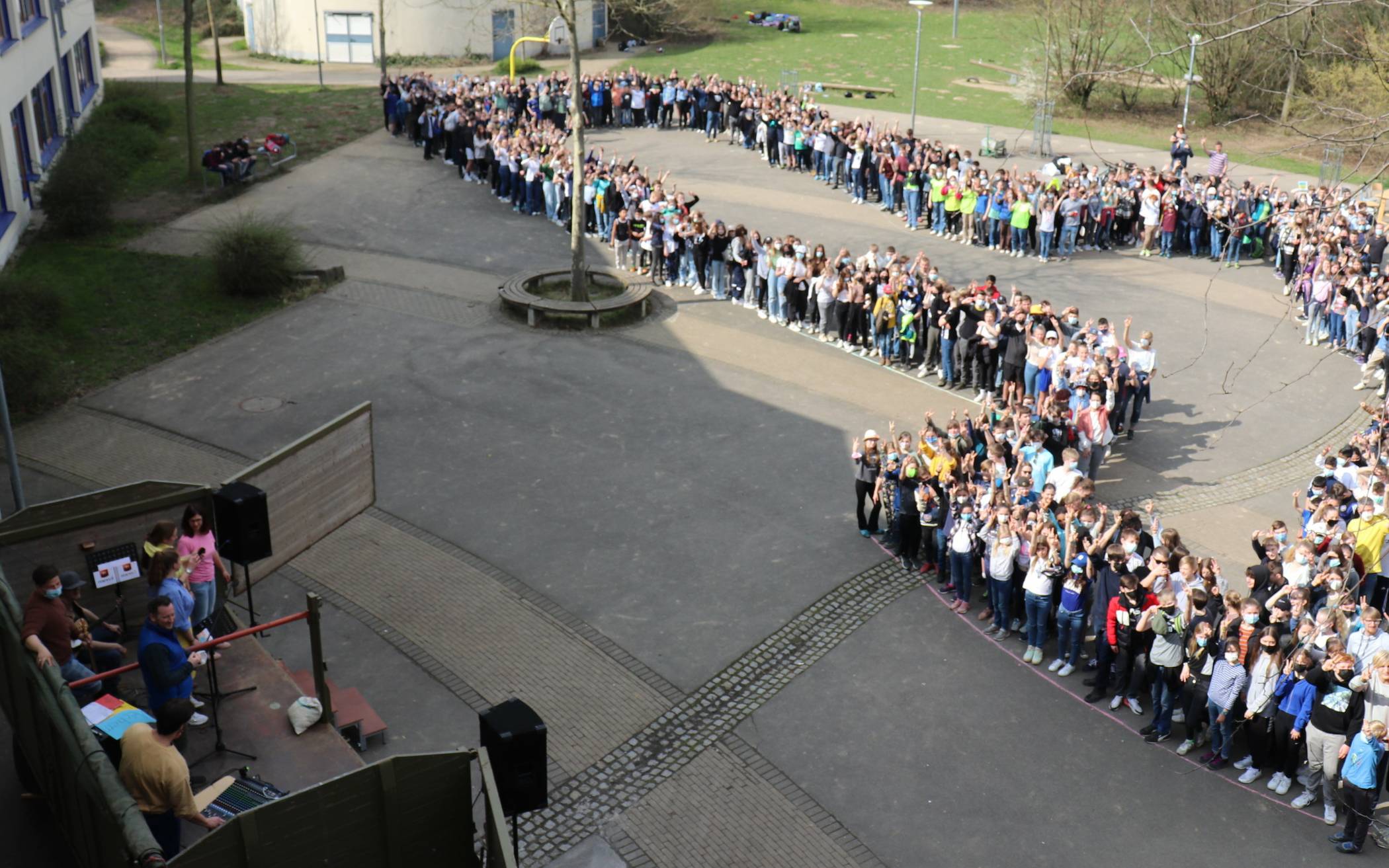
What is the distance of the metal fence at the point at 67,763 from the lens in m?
7.44

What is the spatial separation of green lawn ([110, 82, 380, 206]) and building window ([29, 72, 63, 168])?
195 cm

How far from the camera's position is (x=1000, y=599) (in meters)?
13.4

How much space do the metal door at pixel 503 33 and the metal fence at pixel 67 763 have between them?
44.4 m

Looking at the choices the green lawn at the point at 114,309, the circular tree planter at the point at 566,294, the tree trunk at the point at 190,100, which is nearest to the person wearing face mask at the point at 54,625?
the green lawn at the point at 114,309

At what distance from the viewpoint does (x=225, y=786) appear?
28.6 ft

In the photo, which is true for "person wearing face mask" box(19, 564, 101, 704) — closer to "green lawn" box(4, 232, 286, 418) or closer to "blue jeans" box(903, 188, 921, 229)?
"green lawn" box(4, 232, 286, 418)

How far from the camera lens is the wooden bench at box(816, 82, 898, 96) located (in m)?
45.9

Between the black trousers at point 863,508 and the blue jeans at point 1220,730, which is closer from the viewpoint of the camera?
the blue jeans at point 1220,730

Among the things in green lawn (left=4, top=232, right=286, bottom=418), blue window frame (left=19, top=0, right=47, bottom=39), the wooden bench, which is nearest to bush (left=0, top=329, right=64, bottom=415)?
green lawn (left=4, top=232, right=286, bottom=418)

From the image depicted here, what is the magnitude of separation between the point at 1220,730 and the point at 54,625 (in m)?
9.76

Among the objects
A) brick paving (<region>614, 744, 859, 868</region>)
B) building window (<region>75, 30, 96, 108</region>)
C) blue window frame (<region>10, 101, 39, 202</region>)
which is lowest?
brick paving (<region>614, 744, 859, 868</region>)

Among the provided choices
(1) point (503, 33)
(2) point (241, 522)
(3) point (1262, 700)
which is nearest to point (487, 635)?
(2) point (241, 522)

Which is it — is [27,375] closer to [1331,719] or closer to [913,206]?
[1331,719]

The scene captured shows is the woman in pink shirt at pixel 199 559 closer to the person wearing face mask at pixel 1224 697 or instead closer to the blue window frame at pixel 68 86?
the person wearing face mask at pixel 1224 697
